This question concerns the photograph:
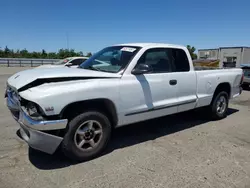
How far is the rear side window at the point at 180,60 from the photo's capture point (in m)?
4.74

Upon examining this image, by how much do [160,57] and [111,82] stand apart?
57.7 inches

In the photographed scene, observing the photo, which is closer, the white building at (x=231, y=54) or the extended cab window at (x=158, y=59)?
the extended cab window at (x=158, y=59)

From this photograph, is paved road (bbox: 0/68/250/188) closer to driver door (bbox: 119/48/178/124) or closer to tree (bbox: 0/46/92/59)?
driver door (bbox: 119/48/178/124)

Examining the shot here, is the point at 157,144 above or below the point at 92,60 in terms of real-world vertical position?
below

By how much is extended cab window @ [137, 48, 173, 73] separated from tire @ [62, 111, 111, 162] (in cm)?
136

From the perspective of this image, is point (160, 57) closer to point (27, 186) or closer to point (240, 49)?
point (27, 186)

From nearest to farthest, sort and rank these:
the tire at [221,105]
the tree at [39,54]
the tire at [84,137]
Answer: the tire at [84,137]
the tire at [221,105]
the tree at [39,54]

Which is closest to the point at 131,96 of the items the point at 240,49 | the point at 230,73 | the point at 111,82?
the point at 111,82

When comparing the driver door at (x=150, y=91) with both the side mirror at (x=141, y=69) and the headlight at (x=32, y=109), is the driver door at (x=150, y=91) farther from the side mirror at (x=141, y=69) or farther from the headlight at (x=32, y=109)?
the headlight at (x=32, y=109)

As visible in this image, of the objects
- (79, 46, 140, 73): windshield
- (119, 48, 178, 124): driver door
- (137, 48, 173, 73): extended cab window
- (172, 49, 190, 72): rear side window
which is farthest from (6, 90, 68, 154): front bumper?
(172, 49, 190, 72): rear side window

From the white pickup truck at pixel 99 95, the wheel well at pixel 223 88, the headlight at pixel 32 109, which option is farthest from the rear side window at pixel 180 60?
the headlight at pixel 32 109

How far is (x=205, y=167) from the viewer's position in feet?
11.1

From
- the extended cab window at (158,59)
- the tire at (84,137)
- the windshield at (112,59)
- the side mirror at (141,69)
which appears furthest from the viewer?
the extended cab window at (158,59)

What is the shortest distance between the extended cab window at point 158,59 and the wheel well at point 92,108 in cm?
108
